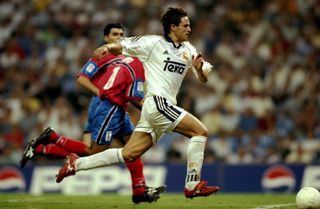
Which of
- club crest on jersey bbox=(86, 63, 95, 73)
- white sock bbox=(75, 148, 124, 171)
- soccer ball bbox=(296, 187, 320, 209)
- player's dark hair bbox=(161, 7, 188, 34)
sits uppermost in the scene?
player's dark hair bbox=(161, 7, 188, 34)

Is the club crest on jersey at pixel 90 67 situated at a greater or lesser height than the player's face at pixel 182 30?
lesser

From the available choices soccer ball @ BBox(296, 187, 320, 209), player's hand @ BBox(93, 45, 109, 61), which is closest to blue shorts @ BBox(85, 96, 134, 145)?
player's hand @ BBox(93, 45, 109, 61)

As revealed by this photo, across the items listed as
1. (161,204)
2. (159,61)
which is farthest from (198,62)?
(161,204)

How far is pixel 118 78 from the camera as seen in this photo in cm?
1230

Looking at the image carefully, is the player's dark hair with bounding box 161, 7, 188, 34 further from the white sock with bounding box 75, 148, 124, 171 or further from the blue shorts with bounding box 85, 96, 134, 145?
the blue shorts with bounding box 85, 96, 134, 145

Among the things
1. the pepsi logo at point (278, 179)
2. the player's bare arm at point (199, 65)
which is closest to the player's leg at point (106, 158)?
the player's bare arm at point (199, 65)

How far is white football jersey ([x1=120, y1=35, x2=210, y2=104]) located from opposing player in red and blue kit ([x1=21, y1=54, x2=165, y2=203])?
4.70ft

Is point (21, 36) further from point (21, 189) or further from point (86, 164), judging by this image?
point (86, 164)

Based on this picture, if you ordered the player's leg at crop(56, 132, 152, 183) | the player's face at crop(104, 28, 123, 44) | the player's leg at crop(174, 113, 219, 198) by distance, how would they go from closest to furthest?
the player's leg at crop(174, 113, 219, 198) < the player's leg at crop(56, 132, 152, 183) < the player's face at crop(104, 28, 123, 44)

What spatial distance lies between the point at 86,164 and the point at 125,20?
37.5 feet

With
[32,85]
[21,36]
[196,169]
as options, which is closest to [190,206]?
[196,169]

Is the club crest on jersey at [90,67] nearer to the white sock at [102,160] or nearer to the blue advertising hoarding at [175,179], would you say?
the white sock at [102,160]

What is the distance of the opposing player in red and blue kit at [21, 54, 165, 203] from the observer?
40.2 feet

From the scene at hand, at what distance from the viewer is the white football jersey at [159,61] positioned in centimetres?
1072
